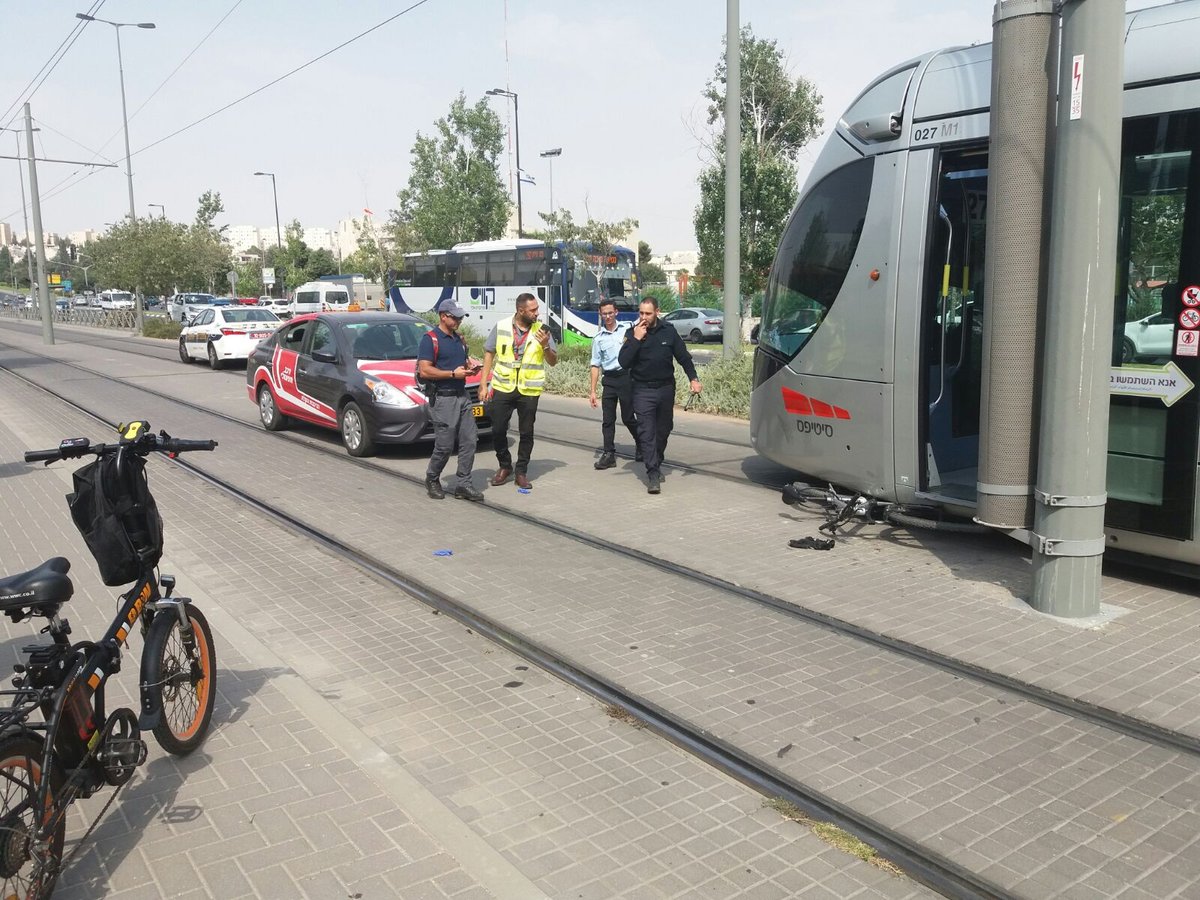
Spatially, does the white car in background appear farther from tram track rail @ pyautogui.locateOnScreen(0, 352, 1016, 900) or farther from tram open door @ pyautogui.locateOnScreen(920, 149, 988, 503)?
tram open door @ pyautogui.locateOnScreen(920, 149, 988, 503)

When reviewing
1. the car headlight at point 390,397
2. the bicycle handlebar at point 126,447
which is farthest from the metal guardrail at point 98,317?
the bicycle handlebar at point 126,447

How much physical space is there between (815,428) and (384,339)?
634 centimetres

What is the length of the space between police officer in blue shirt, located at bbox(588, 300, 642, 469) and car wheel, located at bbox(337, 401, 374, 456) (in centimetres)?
270

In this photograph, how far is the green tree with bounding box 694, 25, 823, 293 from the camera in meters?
25.4

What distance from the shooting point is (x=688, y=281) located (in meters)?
64.5

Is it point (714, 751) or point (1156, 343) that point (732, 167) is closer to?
point (1156, 343)

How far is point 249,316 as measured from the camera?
26.4 m

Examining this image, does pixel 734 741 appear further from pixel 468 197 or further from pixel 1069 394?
pixel 468 197

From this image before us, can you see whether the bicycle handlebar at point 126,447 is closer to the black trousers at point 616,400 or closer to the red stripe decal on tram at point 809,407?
the red stripe decal on tram at point 809,407

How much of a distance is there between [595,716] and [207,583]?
348 cm

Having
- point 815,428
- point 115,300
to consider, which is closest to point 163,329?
point 815,428

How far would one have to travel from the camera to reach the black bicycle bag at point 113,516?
12.2ft

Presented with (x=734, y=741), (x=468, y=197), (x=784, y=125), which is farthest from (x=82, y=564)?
(x=468, y=197)

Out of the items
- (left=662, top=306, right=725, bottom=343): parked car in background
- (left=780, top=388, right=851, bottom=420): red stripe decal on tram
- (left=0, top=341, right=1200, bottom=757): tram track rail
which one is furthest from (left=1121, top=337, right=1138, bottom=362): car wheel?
(left=662, top=306, right=725, bottom=343): parked car in background
